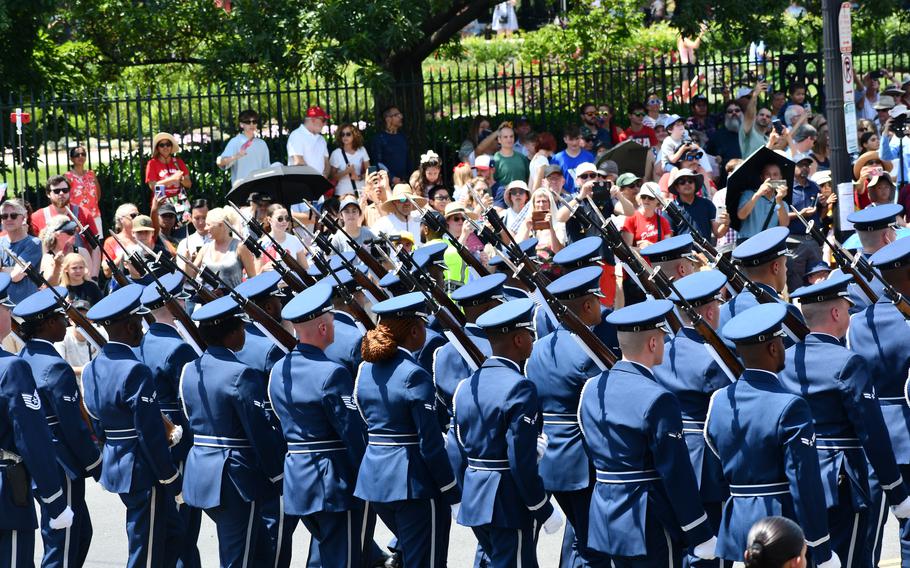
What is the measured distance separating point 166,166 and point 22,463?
7.15 metres

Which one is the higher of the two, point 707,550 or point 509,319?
point 509,319

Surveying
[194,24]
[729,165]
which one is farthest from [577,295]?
[194,24]

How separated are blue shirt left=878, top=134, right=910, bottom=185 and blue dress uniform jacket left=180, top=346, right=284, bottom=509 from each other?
26.2ft

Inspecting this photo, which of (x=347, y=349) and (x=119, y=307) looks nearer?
(x=119, y=307)

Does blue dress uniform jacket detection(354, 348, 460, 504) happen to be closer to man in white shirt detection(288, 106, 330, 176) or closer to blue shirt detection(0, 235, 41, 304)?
blue shirt detection(0, 235, 41, 304)

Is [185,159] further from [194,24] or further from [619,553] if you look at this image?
[619,553]

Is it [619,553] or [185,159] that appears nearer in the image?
[619,553]

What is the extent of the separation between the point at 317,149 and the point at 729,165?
150 inches

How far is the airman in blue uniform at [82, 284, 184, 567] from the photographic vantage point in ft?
23.6

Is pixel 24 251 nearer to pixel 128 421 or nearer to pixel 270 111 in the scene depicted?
pixel 270 111

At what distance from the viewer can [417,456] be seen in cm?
677

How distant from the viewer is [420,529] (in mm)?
6906

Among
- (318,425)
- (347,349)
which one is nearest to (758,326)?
(318,425)

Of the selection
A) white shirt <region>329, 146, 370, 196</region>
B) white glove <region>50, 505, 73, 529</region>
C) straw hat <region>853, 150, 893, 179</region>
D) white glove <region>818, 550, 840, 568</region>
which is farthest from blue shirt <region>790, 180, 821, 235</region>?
white glove <region>50, 505, 73, 529</region>
